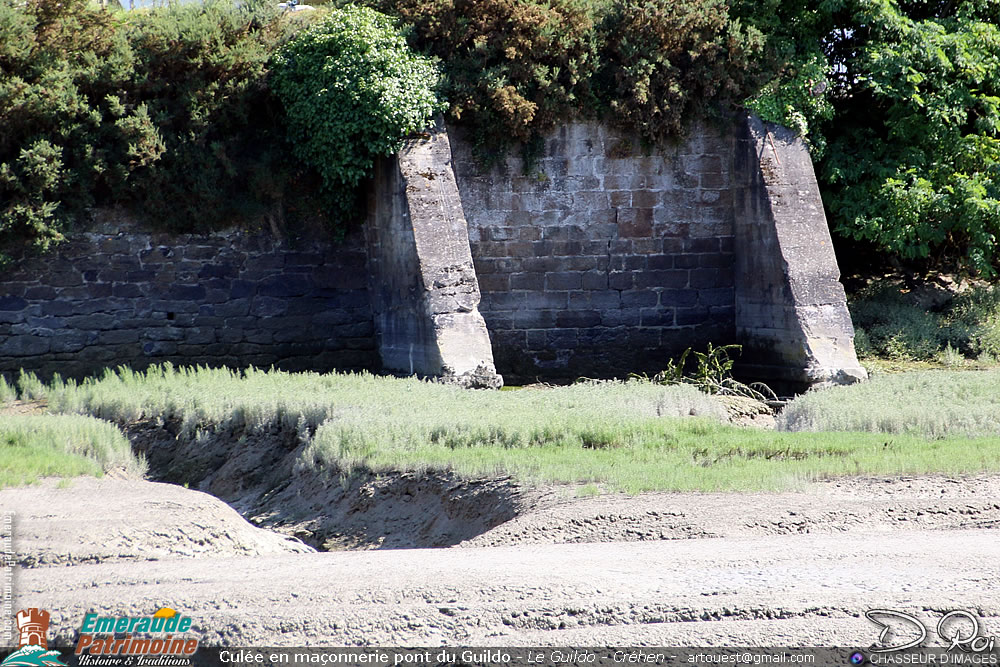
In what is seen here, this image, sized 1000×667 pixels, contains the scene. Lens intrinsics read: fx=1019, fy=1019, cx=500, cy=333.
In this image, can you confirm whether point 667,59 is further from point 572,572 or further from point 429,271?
point 572,572

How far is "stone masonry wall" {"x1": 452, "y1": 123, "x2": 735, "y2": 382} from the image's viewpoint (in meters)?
12.0

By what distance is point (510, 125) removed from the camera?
11.6 meters

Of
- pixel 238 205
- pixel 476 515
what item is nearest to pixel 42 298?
pixel 238 205

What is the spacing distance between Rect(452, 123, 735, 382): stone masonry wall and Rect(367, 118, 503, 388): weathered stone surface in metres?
0.95

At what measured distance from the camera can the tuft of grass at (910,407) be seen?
25.6ft

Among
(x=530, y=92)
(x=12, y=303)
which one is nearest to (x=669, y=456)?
(x=530, y=92)

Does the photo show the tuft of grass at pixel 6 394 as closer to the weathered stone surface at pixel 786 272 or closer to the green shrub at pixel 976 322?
the weathered stone surface at pixel 786 272

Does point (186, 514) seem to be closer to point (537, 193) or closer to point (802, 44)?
point (537, 193)

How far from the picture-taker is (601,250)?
1220cm

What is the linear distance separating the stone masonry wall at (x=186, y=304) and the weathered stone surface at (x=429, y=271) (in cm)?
83

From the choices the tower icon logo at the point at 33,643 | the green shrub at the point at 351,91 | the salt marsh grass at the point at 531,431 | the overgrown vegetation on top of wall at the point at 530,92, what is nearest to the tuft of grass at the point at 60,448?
the salt marsh grass at the point at 531,431

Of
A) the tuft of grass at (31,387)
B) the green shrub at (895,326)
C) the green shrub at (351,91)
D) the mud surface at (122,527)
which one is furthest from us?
the green shrub at (895,326)

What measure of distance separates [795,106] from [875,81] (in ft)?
3.84

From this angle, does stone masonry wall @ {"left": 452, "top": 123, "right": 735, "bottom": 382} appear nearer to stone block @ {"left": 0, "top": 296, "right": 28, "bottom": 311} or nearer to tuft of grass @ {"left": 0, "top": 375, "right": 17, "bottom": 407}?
stone block @ {"left": 0, "top": 296, "right": 28, "bottom": 311}
